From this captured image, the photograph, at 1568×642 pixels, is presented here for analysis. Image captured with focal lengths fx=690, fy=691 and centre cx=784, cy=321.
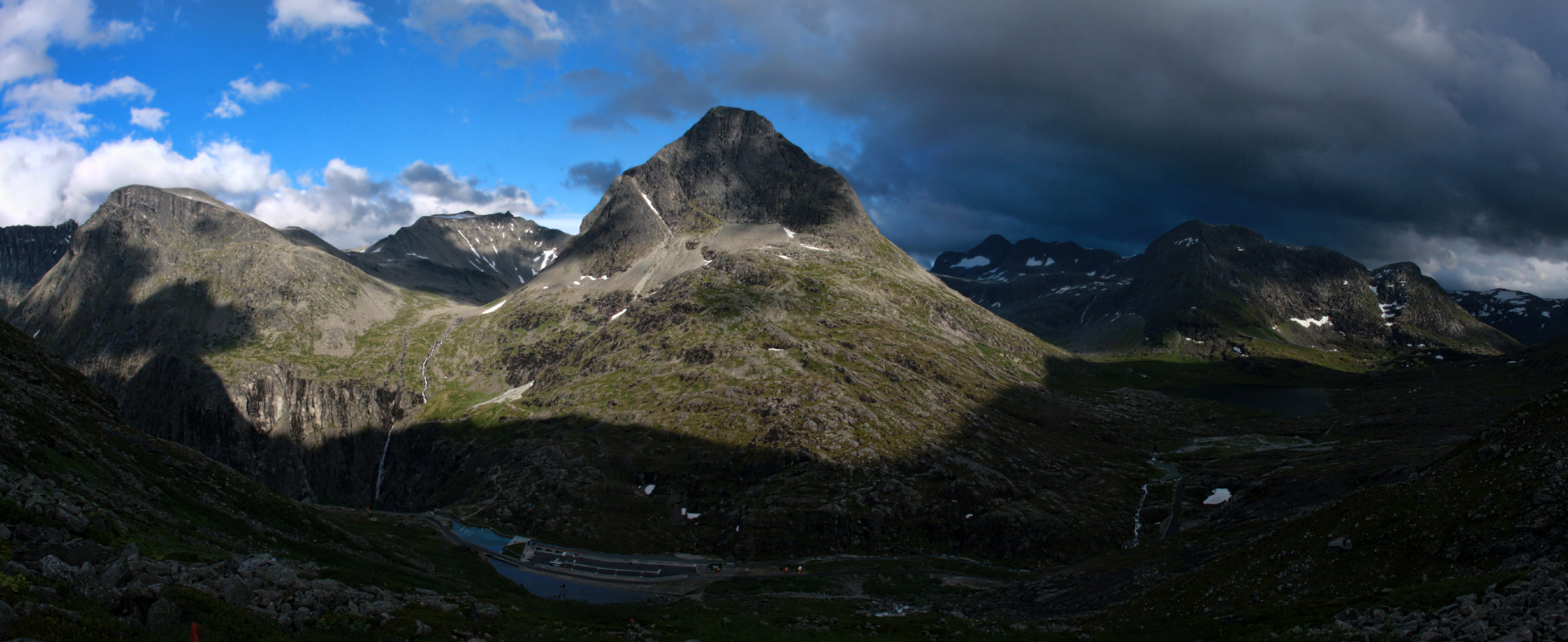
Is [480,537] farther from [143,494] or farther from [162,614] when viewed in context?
[162,614]

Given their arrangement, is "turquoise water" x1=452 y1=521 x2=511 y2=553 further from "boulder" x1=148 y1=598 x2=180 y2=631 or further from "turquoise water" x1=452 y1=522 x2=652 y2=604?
"boulder" x1=148 y1=598 x2=180 y2=631

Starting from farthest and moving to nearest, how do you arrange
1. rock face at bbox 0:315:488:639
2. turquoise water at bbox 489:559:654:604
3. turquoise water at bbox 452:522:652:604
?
turquoise water at bbox 489:559:654:604, turquoise water at bbox 452:522:652:604, rock face at bbox 0:315:488:639

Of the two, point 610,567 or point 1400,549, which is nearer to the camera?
point 1400,549

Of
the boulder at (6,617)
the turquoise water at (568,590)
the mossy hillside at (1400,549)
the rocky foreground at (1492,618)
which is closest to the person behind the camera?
the boulder at (6,617)

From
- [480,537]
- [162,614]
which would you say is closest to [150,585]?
[162,614]

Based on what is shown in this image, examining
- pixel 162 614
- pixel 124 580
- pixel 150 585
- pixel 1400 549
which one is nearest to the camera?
pixel 162 614

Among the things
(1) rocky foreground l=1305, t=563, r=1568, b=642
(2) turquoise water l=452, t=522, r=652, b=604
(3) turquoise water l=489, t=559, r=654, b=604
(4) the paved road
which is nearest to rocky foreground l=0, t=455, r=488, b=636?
(1) rocky foreground l=1305, t=563, r=1568, b=642

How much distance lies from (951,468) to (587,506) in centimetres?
8872

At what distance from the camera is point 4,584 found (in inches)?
915

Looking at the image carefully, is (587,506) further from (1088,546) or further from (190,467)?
(1088,546)

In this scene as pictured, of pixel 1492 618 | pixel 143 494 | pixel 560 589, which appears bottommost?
pixel 560 589

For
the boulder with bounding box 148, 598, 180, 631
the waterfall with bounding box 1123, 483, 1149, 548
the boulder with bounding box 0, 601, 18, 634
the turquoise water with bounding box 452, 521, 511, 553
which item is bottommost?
the turquoise water with bounding box 452, 521, 511, 553

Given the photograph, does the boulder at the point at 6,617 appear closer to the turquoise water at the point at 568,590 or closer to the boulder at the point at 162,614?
the boulder at the point at 162,614

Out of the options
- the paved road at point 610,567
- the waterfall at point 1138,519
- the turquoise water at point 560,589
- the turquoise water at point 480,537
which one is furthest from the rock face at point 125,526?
the waterfall at point 1138,519
